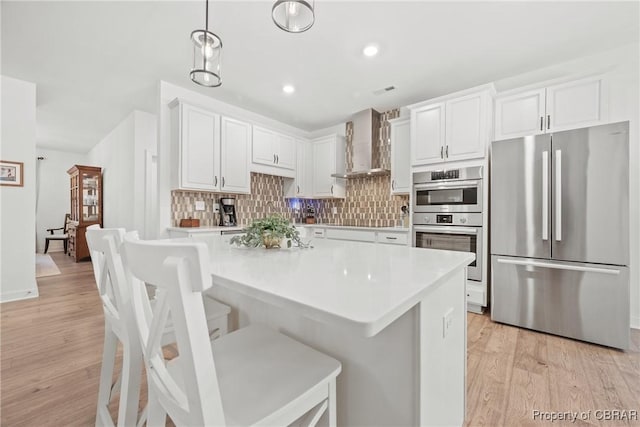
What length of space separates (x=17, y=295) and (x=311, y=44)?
14.3ft

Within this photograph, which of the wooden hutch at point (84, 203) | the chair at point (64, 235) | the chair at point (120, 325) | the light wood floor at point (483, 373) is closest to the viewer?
the chair at point (120, 325)

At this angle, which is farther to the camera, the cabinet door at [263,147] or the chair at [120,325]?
the cabinet door at [263,147]

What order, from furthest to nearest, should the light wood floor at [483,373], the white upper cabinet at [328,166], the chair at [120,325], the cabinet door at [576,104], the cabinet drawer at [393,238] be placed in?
the white upper cabinet at [328,166] → the cabinet drawer at [393,238] → the cabinet door at [576,104] → the light wood floor at [483,373] → the chair at [120,325]

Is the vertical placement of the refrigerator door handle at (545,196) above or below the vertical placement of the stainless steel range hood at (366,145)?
below

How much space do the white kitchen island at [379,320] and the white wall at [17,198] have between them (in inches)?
154

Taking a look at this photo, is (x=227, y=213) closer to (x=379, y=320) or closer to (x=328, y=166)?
(x=328, y=166)

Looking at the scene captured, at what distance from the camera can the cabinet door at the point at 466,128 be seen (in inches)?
115

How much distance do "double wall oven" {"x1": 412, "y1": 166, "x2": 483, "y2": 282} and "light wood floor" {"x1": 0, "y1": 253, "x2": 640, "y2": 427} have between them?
30.3 inches

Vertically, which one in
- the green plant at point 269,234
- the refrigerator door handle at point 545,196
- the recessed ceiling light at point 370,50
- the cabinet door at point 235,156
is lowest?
the green plant at point 269,234

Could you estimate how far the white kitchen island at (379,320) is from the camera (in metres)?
0.63

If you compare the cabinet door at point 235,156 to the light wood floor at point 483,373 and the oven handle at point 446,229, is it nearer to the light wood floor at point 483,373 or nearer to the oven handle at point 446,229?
the light wood floor at point 483,373

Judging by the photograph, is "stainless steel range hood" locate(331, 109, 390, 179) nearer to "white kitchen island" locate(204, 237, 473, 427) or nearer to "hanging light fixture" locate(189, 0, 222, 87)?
"hanging light fixture" locate(189, 0, 222, 87)

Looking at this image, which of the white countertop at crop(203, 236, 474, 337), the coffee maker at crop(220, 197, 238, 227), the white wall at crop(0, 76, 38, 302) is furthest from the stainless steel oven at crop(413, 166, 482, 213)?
the white wall at crop(0, 76, 38, 302)

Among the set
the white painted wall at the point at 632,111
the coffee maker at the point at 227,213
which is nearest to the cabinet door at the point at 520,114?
the white painted wall at the point at 632,111
